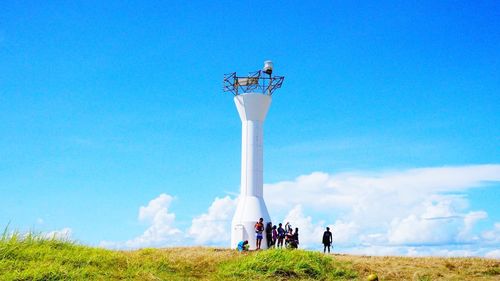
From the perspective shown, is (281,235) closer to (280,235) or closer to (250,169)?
(280,235)

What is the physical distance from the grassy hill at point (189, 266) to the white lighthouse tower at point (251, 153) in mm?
7526

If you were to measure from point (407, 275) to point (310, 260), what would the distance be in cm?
360

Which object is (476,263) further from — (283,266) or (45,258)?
(45,258)

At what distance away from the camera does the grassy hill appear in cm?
1573

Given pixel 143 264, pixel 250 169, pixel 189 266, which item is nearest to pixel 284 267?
pixel 189 266

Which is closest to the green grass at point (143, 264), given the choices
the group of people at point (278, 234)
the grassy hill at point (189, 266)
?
the grassy hill at point (189, 266)

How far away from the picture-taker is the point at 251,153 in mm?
29922

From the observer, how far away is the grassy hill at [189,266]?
1573 centimetres

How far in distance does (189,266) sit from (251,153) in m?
12.3

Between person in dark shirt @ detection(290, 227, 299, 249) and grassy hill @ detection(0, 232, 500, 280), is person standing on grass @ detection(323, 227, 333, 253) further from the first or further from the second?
grassy hill @ detection(0, 232, 500, 280)

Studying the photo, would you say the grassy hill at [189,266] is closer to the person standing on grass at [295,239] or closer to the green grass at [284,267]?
the green grass at [284,267]

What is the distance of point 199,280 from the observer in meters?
17.0

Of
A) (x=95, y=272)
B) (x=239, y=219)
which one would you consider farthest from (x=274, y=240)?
(x=95, y=272)

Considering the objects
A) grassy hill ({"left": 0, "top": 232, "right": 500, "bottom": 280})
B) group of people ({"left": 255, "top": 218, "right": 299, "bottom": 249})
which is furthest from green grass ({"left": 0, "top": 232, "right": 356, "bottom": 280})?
group of people ({"left": 255, "top": 218, "right": 299, "bottom": 249})
